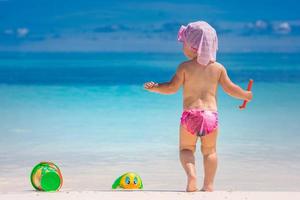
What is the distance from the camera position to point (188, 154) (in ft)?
18.5

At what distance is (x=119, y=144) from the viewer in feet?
32.1

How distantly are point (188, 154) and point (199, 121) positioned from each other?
245 millimetres

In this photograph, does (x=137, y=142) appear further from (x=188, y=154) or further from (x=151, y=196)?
(x=151, y=196)

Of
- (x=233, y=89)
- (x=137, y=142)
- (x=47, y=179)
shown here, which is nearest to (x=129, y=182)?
(x=47, y=179)

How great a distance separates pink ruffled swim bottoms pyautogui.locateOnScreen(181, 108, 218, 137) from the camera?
5562 millimetres

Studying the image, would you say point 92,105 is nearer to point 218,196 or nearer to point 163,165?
point 163,165

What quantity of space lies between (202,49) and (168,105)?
31.2ft

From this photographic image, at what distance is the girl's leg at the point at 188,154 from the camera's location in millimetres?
5551

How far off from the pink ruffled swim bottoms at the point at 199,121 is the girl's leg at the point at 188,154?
50 mm

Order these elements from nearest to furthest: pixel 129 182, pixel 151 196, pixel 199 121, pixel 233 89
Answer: pixel 151 196 → pixel 199 121 → pixel 233 89 → pixel 129 182

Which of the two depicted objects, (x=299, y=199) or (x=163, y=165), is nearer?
(x=299, y=199)

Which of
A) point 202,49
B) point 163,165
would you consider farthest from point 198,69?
point 163,165

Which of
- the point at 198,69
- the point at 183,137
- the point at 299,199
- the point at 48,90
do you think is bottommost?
the point at 299,199

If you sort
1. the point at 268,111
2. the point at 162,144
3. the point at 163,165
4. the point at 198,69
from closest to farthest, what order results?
the point at 198,69 < the point at 163,165 < the point at 162,144 < the point at 268,111
